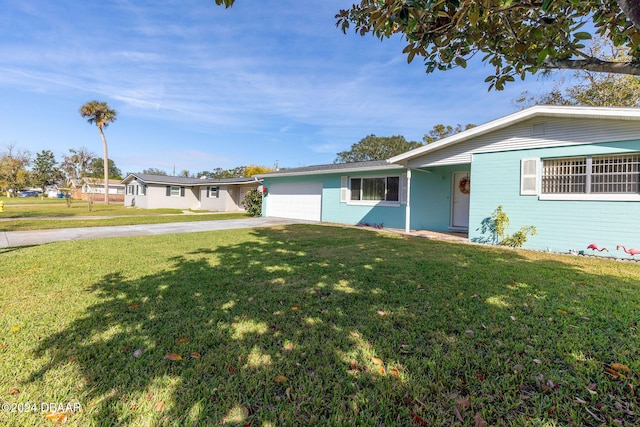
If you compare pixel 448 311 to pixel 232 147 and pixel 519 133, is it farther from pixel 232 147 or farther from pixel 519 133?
pixel 232 147

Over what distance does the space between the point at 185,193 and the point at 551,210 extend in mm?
30338

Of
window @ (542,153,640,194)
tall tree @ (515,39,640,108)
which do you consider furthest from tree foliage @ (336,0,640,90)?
tall tree @ (515,39,640,108)

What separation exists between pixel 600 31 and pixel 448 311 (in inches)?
137

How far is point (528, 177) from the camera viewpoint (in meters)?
8.33

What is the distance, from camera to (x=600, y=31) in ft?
9.77

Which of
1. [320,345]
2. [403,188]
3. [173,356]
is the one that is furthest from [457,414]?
[403,188]

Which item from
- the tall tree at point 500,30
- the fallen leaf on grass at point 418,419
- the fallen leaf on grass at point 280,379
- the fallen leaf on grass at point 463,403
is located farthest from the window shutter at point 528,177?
the fallen leaf on grass at point 280,379

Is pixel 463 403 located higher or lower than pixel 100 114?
lower

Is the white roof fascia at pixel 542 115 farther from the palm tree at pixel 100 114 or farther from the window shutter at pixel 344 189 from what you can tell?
the palm tree at pixel 100 114

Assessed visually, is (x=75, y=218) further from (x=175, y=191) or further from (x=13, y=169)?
(x=13, y=169)

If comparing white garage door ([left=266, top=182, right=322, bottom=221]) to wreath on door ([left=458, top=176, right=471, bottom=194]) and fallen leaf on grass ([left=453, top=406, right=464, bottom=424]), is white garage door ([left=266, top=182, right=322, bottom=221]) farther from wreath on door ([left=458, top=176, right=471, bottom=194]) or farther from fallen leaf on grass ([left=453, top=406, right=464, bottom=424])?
fallen leaf on grass ([left=453, top=406, right=464, bottom=424])

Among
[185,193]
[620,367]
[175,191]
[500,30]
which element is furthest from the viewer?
[185,193]

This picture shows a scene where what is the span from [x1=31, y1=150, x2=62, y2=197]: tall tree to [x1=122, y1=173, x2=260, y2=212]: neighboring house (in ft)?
128

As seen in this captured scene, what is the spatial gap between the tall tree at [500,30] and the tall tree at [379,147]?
4318 cm
